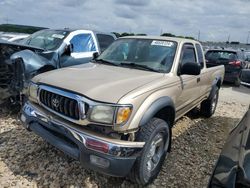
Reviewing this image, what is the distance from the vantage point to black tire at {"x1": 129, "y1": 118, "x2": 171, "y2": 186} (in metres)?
3.35

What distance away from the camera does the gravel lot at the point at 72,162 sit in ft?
12.4

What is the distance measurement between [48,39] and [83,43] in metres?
0.86

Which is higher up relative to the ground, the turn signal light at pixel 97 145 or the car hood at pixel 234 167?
the car hood at pixel 234 167

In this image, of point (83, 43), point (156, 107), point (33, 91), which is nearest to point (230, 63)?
point (83, 43)

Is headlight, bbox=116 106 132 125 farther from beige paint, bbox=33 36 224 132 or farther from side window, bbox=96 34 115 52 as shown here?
side window, bbox=96 34 115 52

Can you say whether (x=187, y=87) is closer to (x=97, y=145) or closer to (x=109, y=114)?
(x=109, y=114)

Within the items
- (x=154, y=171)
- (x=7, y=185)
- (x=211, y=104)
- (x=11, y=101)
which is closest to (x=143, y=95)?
(x=154, y=171)

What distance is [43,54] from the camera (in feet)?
20.9

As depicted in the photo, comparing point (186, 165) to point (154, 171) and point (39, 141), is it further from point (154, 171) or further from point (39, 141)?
point (39, 141)

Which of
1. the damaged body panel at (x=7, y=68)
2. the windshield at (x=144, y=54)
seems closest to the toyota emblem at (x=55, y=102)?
the windshield at (x=144, y=54)

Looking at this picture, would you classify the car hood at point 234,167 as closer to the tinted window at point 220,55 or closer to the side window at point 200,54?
the side window at point 200,54

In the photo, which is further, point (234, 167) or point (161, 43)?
point (161, 43)

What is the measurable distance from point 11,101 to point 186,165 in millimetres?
3667

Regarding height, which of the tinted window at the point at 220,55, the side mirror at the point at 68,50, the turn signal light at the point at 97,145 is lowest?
the tinted window at the point at 220,55
